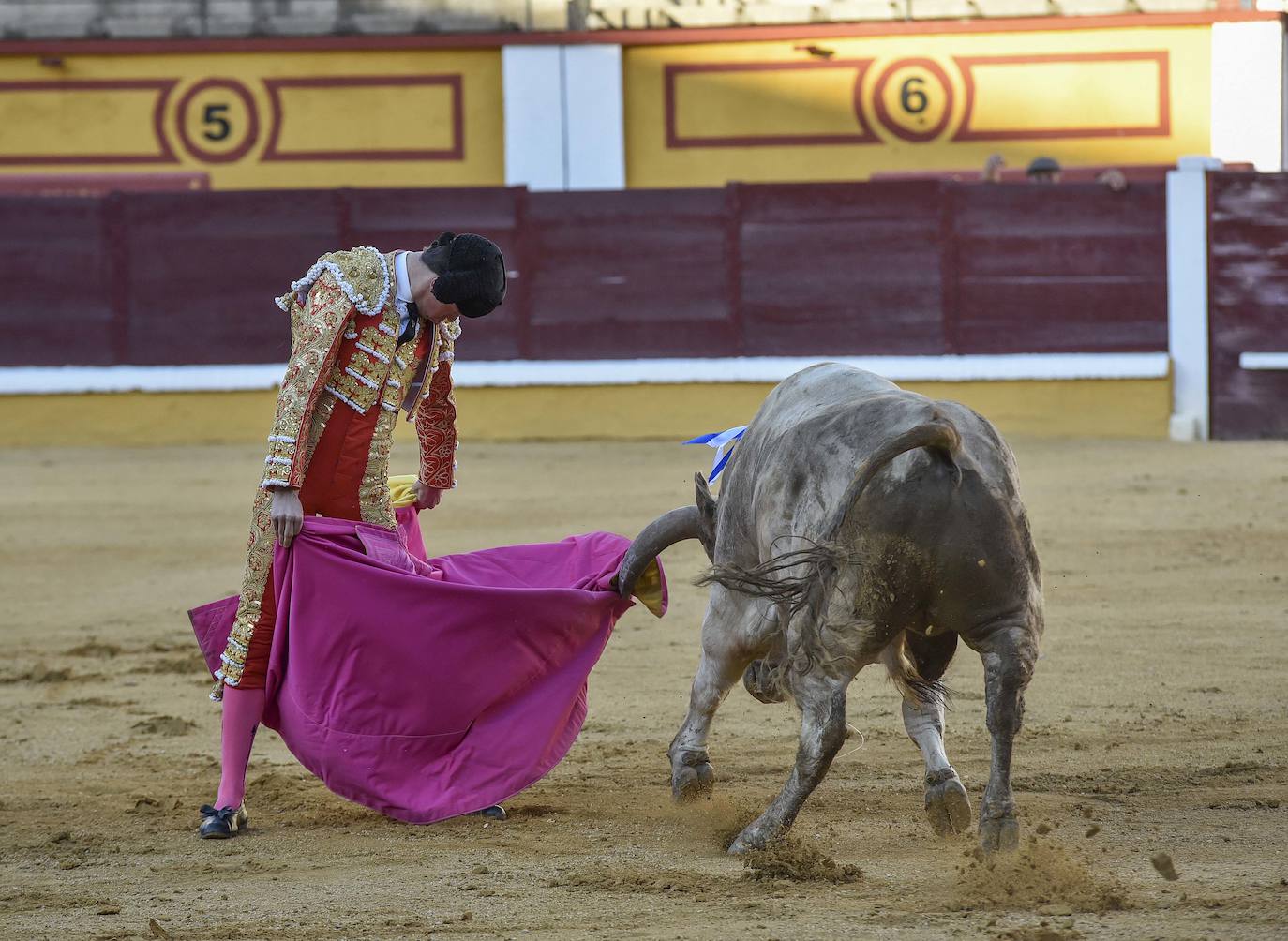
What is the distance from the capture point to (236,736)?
290cm

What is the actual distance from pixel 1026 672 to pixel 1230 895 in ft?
1.31

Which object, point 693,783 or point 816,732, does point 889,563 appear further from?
point 693,783

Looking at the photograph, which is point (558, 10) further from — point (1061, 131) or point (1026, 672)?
point (1026, 672)

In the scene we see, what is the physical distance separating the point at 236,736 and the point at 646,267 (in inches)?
239

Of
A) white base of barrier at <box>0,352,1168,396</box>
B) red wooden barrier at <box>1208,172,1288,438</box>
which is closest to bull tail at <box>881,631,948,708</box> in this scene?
white base of barrier at <box>0,352,1168,396</box>

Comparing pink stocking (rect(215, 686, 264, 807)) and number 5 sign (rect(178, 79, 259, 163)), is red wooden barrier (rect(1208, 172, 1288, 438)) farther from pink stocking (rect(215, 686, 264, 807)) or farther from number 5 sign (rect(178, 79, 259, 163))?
pink stocking (rect(215, 686, 264, 807))

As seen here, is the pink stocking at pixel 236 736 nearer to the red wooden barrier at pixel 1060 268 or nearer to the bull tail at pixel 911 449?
the bull tail at pixel 911 449

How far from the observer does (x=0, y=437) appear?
28.3ft

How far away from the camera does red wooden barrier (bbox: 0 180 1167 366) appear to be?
855 centimetres

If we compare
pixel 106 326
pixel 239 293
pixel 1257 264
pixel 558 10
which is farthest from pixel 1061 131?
pixel 106 326

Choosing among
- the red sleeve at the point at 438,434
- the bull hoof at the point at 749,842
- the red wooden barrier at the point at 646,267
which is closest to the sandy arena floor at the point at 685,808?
the bull hoof at the point at 749,842

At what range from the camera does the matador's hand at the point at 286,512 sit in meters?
2.82

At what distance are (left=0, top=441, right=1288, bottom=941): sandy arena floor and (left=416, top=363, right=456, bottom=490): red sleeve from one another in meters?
0.62

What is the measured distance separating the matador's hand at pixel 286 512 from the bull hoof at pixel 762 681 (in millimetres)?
847
